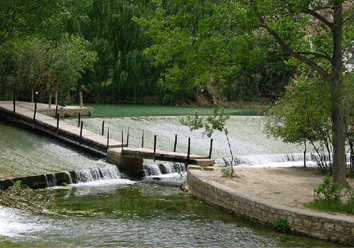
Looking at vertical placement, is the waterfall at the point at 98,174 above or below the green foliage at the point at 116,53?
below

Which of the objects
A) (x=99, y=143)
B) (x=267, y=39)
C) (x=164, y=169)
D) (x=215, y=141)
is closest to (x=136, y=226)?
(x=267, y=39)

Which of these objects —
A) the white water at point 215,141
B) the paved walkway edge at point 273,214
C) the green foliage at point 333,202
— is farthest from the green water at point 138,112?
the green foliage at point 333,202

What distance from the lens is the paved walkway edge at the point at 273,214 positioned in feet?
30.5

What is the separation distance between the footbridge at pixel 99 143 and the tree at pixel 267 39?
3.77 metres

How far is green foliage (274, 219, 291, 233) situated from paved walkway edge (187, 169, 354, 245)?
0.07 m

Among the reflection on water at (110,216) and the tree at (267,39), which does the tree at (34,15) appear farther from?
the tree at (267,39)

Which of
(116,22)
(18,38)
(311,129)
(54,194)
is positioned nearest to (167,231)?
(54,194)

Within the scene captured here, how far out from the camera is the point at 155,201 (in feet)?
44.1

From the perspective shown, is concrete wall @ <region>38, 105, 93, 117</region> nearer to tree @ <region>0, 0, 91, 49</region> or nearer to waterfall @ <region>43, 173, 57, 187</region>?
tree @ <region>0, 0, 91, 49</region>

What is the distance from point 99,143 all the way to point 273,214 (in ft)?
31.4

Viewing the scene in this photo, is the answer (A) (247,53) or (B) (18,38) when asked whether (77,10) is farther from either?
(A) (247,53)

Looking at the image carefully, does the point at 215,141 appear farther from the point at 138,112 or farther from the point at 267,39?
the point at 267,39

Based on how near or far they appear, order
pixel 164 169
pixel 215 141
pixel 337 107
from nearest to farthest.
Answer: pixel 337 107 → pixel 164 169 → pixel 215 141

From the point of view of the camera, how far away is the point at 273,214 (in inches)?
415
